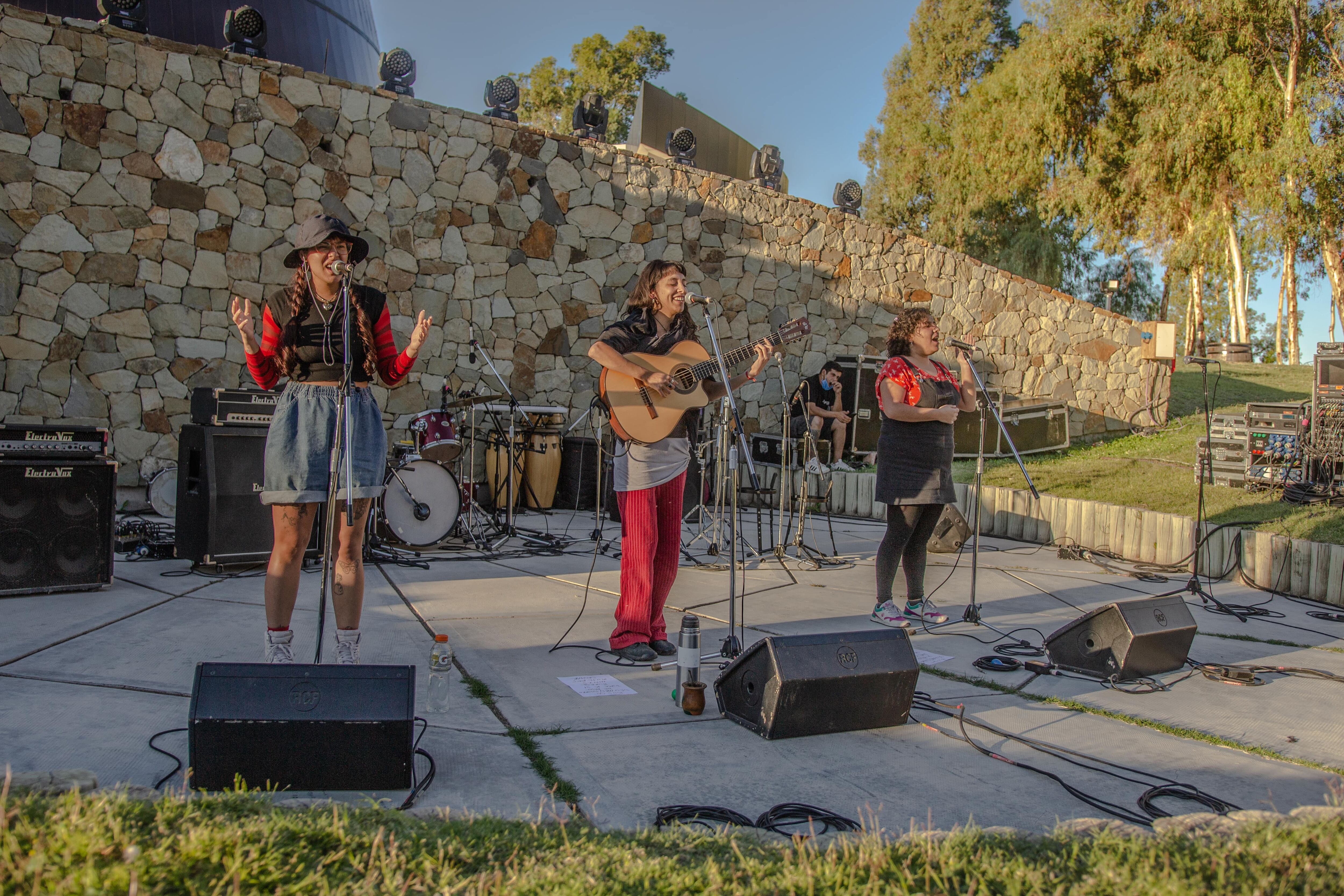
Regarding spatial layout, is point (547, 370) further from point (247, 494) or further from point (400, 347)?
point (247, 494)

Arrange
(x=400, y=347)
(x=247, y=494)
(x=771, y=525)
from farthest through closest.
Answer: (x=400, y=347) → (x=771, y=525) → (x=247, y=494)

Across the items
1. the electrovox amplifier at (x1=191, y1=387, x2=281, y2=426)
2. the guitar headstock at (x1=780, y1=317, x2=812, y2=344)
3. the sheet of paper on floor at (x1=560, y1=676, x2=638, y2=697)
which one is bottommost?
the sheet of paper on floor at (x1=560, y1=676, x2=638, y2=697)

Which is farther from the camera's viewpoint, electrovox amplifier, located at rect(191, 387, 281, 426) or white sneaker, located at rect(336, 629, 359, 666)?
electrovox amplifier, located at rect(191, 387, 281, 426)

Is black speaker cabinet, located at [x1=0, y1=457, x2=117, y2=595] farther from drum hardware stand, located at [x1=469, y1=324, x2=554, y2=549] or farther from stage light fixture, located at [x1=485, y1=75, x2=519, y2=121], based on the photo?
stage light fixture, located at [x1=485, y1=75, x2=519, y2=121]

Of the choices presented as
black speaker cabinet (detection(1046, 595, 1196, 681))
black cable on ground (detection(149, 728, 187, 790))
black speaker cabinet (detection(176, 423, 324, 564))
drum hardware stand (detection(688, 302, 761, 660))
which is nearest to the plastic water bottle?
black cable on ground (detection(149, 728, 187, 790))

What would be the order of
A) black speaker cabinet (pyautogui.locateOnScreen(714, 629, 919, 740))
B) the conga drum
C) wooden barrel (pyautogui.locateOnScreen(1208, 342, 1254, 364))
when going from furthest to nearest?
wooden barrel (pyautogui.locateOnScreen(1208, 342, 1254, 364)) → the conga drum → black speaker cabinet (pyautogui.locateOnScreen(714, 629, 919, 740))

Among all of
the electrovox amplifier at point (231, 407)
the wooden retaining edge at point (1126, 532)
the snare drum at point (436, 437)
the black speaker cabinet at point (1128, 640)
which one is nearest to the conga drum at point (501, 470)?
the snare drum at point (436, 437)

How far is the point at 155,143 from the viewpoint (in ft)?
31.6

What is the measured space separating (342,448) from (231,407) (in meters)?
3.05

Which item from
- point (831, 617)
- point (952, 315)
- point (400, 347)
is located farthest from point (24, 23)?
point (952, 315)

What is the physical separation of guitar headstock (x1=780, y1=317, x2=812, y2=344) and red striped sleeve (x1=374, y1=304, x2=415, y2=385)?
186cm

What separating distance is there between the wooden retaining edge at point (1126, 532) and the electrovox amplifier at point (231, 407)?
386 cm

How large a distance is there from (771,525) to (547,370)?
17.4 ft

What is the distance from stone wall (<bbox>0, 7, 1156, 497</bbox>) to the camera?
917 centimetres
